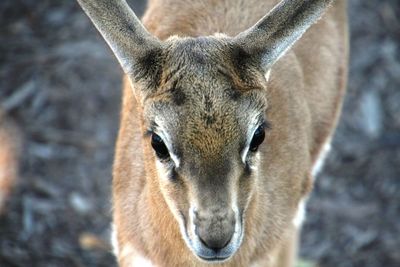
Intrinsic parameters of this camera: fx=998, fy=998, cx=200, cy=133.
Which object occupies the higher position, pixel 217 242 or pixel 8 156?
pixel 217 242

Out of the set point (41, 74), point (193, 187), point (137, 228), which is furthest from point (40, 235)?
point (193, 187)

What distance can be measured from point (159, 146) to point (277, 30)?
0.98 metres

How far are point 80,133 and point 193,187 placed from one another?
182 inches

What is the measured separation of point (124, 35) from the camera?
5684mm

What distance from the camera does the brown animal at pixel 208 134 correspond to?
5316 millimetres

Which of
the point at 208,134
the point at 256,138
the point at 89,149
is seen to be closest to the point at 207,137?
the point at 208,134

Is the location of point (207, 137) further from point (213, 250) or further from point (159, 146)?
point (213, 250)

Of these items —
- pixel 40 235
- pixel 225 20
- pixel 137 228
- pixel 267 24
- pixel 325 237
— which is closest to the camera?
pixel 267 24

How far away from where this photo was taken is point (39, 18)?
10.6m

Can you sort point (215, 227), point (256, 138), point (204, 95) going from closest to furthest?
point (215, 227) → point (204, 95) → point (256, 138)

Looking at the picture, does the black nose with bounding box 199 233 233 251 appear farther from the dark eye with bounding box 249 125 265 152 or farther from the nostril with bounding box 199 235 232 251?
the dark eye with bounding box 249 125 265 152

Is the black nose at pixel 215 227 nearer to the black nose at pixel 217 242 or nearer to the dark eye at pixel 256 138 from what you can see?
the black nose at pixel 217 242

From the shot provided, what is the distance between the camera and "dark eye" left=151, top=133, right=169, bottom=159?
547 centimetres

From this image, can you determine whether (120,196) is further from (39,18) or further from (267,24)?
(39,18)
